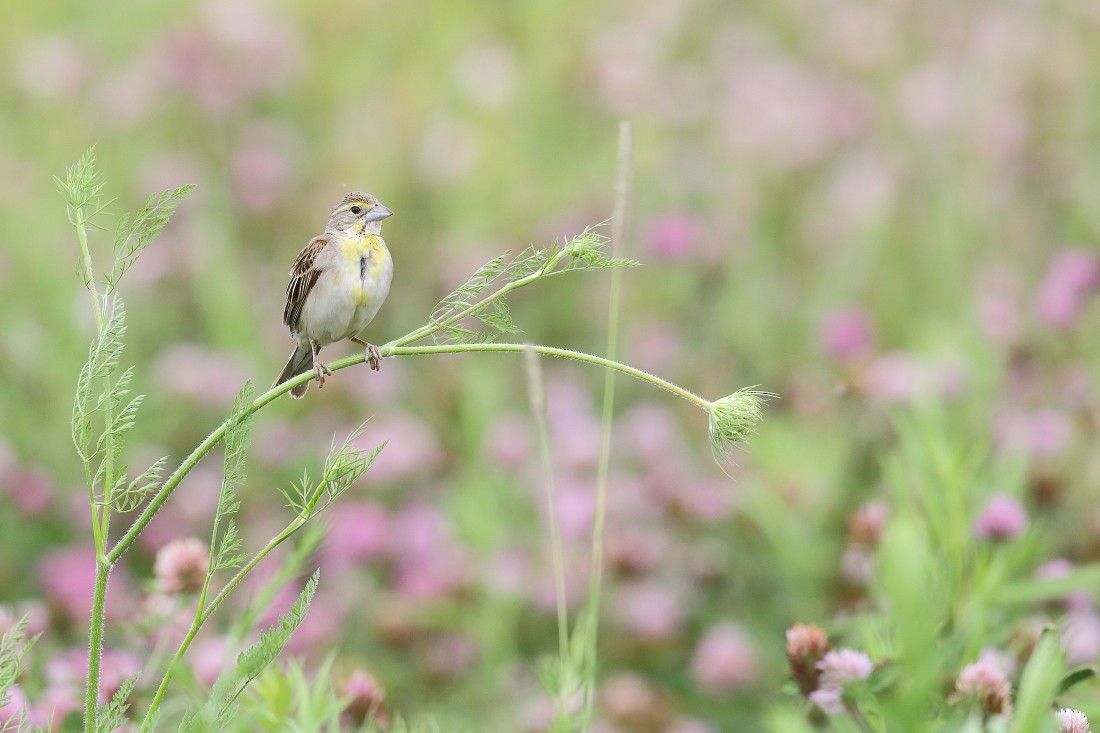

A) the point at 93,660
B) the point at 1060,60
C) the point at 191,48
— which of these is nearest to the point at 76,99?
the point at 191,48

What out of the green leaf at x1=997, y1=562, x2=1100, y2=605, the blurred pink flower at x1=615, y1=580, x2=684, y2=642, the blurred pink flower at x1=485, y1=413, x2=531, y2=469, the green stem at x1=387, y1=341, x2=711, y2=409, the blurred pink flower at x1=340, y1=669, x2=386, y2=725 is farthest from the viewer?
the blurred pink flower at x1=485, y1=413, x2=531, y2=469

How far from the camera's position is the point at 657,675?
1.94 meters

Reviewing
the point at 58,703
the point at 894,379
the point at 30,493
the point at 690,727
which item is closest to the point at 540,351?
the point at 58,703

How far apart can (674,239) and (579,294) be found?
27 centimetres

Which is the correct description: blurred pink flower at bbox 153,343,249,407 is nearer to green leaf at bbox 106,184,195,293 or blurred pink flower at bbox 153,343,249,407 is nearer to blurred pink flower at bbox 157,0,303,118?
blurred pink flower at bbox 157,0,303,118

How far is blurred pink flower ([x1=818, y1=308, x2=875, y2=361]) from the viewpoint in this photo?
8.20 feet

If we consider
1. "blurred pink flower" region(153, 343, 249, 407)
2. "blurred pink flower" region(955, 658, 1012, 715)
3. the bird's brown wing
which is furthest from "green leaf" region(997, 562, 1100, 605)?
"blurred pink flower" region(153, 343, 249, 407)

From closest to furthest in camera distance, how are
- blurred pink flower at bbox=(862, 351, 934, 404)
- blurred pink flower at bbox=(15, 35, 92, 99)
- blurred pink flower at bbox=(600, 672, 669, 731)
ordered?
blurred pink flower at bbox=(600, 672, 669, 731)
blurred pink flower at bbox=(862, 351, 934, 404)
blurred pink flower at bbox=(15, 35, 92, 99)

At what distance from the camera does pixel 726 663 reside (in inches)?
69.7

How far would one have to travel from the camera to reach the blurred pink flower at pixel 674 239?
2723 millimetres

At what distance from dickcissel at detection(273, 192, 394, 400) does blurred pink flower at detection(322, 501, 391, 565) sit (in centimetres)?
118

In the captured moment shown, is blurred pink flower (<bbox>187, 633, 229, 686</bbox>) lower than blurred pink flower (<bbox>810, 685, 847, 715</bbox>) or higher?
higher

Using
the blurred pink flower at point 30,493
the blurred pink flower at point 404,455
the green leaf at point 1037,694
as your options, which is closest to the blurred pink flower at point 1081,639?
the green leaf at point 1037,694

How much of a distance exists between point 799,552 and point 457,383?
36.4 inches
